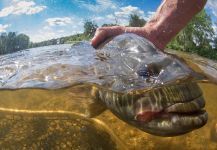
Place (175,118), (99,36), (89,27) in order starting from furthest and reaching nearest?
(89,27) < (99,36) < (175,118)

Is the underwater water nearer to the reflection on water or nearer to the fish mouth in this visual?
the reflection on water

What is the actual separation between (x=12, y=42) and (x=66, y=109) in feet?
18.3

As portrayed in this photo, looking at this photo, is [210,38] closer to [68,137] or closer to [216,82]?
[216,82]

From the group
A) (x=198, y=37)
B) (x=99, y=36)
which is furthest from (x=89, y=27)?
(x=198, y=37)

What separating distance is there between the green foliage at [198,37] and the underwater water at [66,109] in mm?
9439

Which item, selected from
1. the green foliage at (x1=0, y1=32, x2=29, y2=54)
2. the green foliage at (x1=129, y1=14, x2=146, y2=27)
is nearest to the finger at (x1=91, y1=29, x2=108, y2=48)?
the green foliage at (x1=0, y1=32, x2=29, y2=54)

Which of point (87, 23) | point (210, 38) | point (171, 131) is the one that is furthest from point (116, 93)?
point (210, 38)

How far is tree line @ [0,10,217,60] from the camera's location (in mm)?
11884

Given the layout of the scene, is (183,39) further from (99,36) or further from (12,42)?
(99,36)

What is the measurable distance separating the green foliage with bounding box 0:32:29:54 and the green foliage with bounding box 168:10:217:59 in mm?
7142

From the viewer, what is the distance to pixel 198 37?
1919 cm

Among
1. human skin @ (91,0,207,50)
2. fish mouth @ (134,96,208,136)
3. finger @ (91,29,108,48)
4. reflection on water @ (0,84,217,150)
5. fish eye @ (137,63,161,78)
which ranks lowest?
reflection on water @ (0,84,217,150)

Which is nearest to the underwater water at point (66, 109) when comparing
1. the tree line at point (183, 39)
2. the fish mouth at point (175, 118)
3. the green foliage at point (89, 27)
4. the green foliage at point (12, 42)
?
the fish mouth at point (175, 118)

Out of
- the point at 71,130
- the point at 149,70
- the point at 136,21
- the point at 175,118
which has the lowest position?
the point at 71,130
